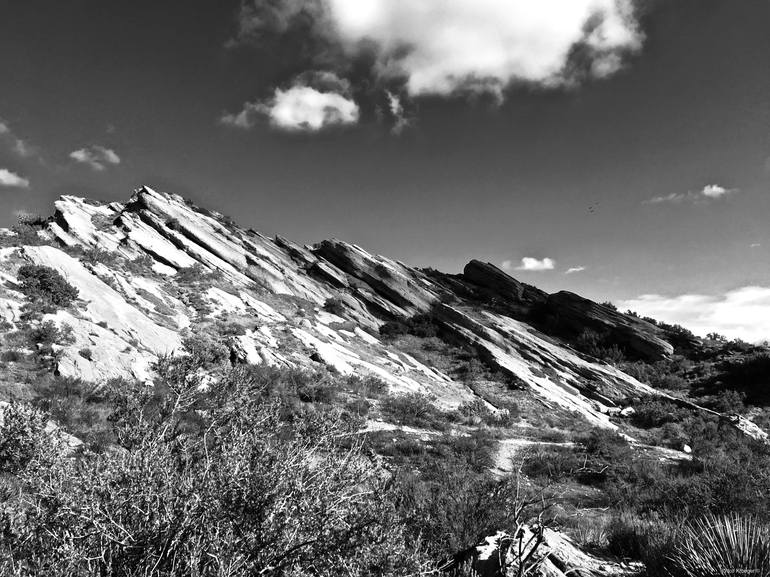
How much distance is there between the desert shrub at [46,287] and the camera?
17.2m

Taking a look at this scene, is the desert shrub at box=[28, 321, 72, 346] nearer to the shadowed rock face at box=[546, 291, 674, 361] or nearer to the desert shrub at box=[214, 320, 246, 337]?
the desert shrub at box=[214, 320, 246, 337]

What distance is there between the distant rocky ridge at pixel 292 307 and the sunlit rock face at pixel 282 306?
117mm

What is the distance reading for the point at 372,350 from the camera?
2820 centimetres

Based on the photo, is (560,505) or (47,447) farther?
(560,505)

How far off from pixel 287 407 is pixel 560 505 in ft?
33.1

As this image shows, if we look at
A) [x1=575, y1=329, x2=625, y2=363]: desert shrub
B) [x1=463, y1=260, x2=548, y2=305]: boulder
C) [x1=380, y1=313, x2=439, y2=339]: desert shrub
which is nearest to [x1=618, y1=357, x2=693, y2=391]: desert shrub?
[x1=575, y1=329, x2=625, y2=363]: desert shrub

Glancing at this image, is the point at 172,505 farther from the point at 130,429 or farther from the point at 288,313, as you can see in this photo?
the point at 288,313

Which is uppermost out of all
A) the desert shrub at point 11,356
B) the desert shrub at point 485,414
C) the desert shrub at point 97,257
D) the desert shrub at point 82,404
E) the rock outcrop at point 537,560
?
the desert shrub at point 97,257

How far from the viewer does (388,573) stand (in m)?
4.41

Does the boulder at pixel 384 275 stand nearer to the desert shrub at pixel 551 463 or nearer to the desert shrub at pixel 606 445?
the desert shrub at pixel 606 445

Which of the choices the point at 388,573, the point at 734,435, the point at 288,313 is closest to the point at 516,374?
the point at 734,435

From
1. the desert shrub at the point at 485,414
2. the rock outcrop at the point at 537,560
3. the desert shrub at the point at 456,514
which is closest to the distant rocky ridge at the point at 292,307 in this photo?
the desert shrub at the point at 485,414

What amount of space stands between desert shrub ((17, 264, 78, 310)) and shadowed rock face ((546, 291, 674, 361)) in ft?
136

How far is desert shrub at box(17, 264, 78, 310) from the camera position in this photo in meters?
17.2
